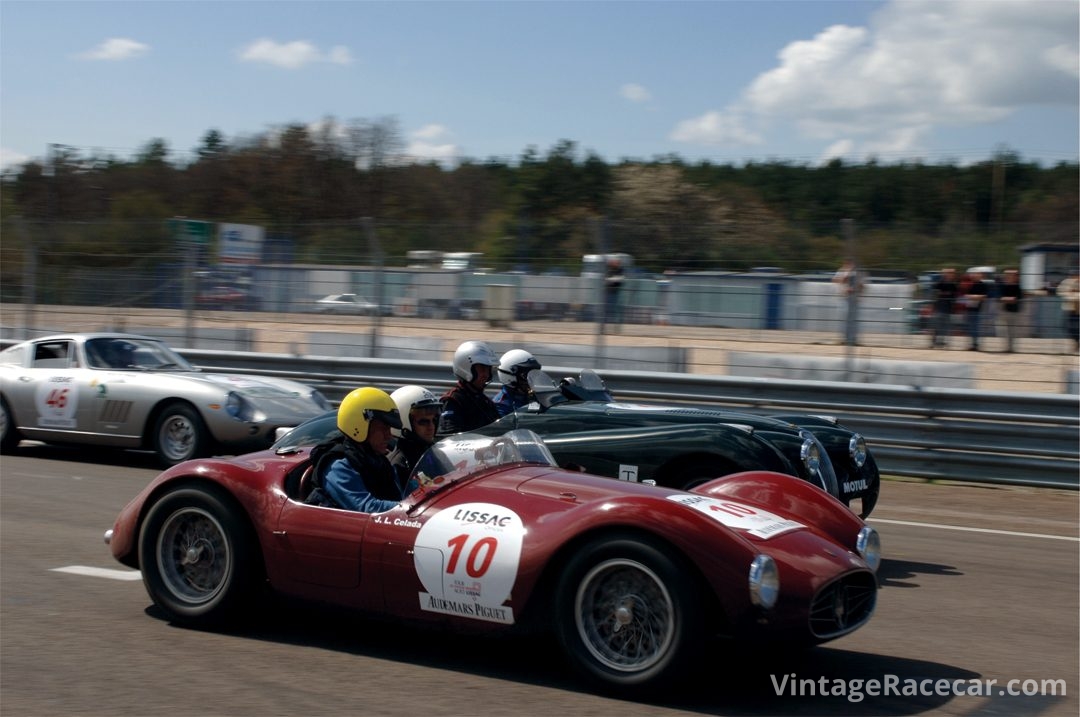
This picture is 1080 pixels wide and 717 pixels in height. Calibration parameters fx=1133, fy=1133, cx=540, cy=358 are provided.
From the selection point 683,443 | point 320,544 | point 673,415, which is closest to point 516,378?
point 673,415

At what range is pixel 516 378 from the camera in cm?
867

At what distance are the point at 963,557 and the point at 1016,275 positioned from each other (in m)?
5.92

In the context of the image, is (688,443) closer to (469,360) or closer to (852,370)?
(469,360)

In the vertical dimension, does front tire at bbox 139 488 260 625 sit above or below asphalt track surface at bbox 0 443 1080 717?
above

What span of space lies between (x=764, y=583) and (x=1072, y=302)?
9407 mm

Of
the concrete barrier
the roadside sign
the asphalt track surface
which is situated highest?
the roadside sign

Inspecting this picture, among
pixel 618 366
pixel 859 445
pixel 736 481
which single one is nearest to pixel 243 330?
pixel 618 366

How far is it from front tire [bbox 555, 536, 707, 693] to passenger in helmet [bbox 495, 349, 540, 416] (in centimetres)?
428

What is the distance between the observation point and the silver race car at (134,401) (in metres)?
10.8

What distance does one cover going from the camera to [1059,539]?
28.5ft

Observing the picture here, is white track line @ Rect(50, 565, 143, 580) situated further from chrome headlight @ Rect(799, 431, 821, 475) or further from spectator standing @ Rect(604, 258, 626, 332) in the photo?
spectator standing @ Rect(604, 258, 626, 332)

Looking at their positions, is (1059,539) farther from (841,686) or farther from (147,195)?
(147,195)

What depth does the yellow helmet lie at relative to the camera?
17.0ft

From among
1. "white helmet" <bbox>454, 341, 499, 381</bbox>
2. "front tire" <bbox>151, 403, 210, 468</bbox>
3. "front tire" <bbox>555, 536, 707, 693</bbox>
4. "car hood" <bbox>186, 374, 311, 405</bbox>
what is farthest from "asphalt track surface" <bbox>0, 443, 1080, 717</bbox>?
"car hood" <bbox>186, 374, 311, 405</bbox>
